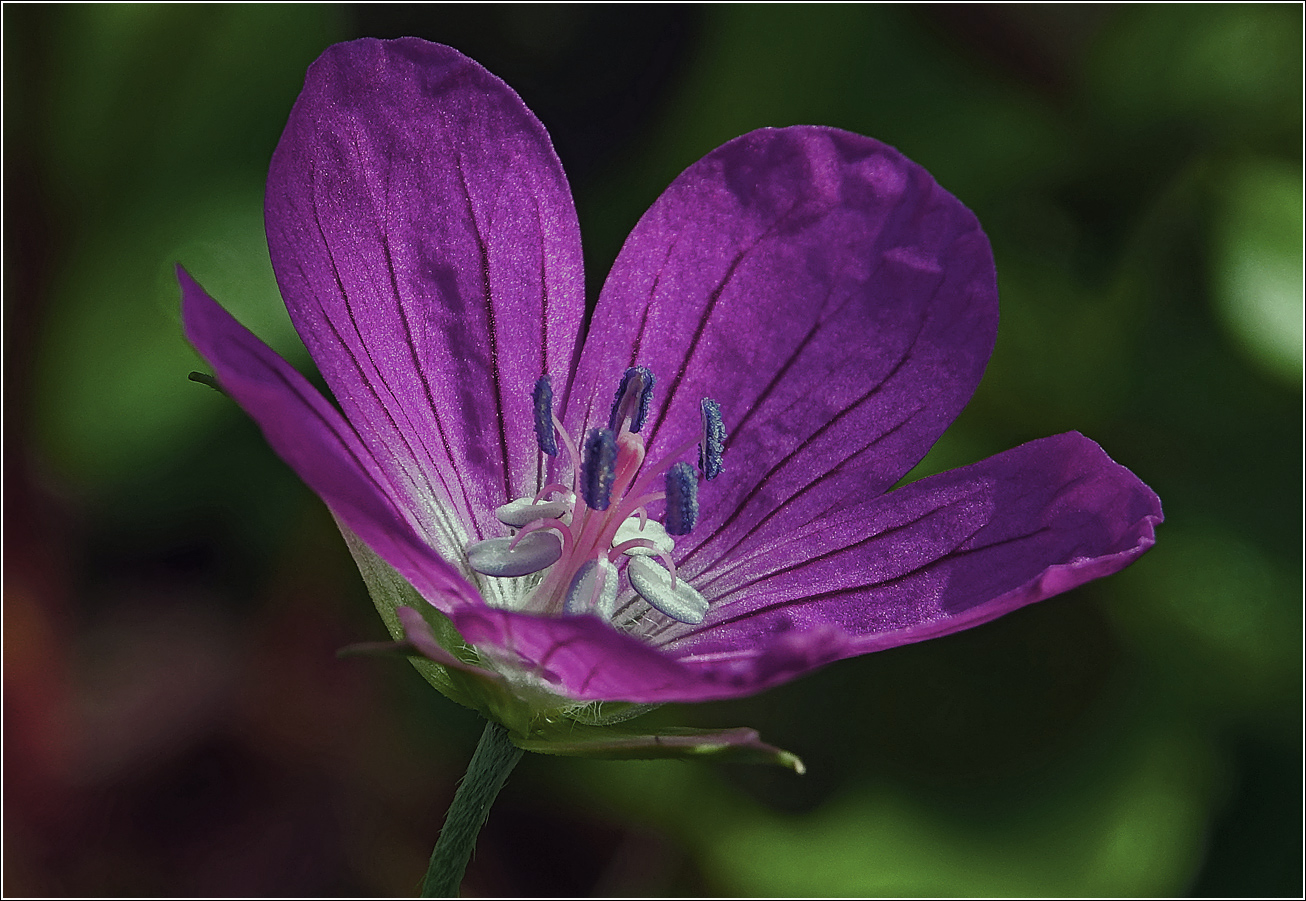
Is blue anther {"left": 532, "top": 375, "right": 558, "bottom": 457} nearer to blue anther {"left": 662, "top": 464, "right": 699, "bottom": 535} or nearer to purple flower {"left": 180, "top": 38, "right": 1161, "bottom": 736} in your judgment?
purple flower {"left": 180, "top": 38, "right": 1161, "bottom": 736}

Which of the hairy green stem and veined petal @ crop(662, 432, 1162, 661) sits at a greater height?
veined petal @ crop(662, 432, 1162, 661)

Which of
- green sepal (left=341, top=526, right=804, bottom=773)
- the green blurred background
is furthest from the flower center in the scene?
the green blurred background

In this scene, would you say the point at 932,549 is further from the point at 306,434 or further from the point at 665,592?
the point at 306,434

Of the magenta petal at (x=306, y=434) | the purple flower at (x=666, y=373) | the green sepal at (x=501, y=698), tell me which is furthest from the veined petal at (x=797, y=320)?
the magenta petal at (x=306, y=434)

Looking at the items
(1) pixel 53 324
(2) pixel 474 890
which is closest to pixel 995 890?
(2) pixel 474 890

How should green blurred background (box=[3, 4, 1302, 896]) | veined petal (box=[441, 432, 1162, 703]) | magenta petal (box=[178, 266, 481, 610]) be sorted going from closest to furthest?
magenta petal (box=[178, 266, 481, 610])
veined petal (box=[441, 432, 1162, 703])
green blurred background (box=[3, 4, 1302, 896])

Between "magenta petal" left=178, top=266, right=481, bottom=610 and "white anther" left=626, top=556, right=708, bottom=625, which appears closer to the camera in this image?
"magenta petal" left=178, top=266, right=481, bottom=610
